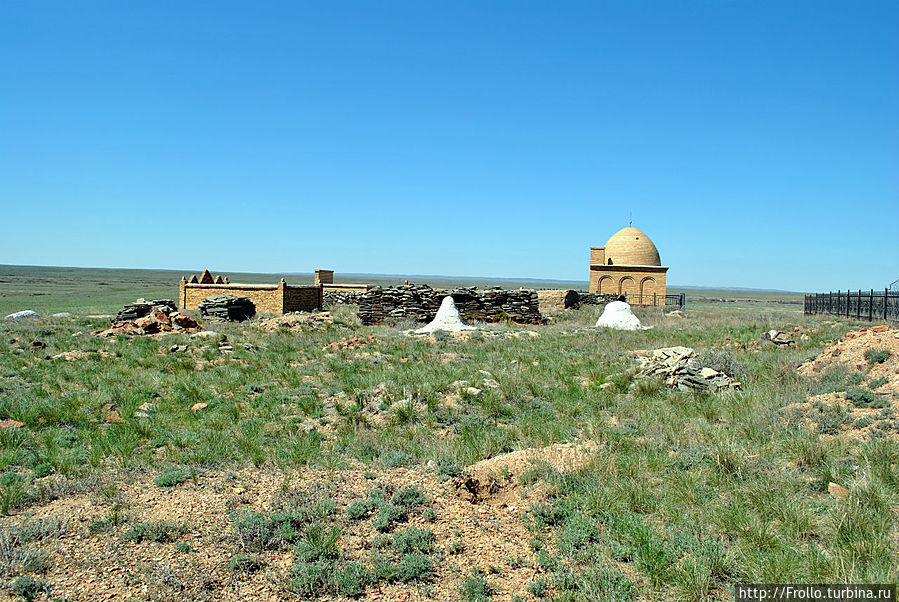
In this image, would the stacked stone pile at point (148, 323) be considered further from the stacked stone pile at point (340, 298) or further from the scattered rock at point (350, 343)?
the stacked stone pile at point (340, 298)

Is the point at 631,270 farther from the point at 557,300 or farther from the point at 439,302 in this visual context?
the point at 439,302

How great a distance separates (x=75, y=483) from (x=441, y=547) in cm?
376

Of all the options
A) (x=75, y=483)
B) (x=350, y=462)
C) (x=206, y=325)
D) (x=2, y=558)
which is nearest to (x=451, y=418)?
(x=350, y=462)

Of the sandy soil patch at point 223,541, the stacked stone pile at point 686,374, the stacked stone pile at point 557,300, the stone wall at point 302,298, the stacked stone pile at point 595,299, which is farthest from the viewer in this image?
the stacked stone pile at point 595,299

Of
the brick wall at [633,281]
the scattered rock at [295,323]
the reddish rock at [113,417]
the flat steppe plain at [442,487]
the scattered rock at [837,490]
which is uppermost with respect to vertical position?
the brick wall at [633,281]

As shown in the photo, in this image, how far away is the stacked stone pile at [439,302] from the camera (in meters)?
22.0

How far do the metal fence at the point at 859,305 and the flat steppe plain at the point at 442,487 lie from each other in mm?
18522

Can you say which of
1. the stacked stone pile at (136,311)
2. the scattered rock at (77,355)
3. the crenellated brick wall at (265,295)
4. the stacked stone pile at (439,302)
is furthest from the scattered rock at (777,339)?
the stacked stone pile at (136,311)

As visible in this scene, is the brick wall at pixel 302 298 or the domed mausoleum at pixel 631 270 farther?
the domed mausoleum at pixel 631 270

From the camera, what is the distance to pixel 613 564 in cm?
382

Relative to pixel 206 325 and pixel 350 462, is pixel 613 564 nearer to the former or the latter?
pixel 350 462

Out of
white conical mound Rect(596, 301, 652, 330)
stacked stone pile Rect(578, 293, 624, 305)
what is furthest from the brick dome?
white conical mound Rect(596, 301, 652, 330)

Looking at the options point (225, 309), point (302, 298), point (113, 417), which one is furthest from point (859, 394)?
point (302, 298)

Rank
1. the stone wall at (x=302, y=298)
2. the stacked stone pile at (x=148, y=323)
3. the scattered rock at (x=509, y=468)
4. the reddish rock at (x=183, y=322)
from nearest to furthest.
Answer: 1. the scattered rock at (x=509, y=468)
2. the stacked stone pile at (x=148, y=323)
3. the reddish rock at (x=183, y=322)
4. the stone wall at (x=302, y=298)
